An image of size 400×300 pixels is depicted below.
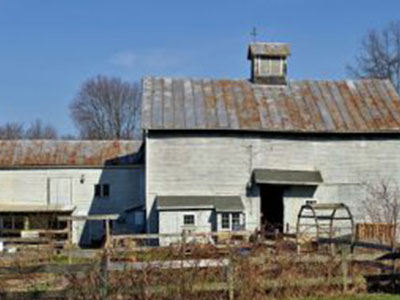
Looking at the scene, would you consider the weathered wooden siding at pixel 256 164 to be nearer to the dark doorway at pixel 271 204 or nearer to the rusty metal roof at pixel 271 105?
the rusty metal roof at pixel 271 105

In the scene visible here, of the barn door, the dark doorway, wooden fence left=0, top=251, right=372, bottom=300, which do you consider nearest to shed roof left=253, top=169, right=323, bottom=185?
the dark doorway

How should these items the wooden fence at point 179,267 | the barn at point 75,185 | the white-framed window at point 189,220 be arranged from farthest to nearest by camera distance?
the barn at point 75,185
the white-framed window at point 189,220
the wooden fence at point 179,267

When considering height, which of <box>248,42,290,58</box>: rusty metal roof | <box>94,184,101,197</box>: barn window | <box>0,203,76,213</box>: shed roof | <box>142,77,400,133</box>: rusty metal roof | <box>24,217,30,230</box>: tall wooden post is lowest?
<box>24,217,30,230</box>: tall wooden post

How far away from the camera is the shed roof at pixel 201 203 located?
32.4 meters

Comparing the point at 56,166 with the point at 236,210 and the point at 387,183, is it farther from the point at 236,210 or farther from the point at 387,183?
the point at 387,183

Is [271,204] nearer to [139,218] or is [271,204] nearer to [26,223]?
[139,218]

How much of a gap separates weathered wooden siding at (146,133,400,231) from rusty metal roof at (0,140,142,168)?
7.24 metres

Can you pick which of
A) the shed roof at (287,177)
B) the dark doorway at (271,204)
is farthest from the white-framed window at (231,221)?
the dark doorway at (271,204)

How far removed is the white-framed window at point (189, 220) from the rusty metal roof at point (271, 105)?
15.8 feet

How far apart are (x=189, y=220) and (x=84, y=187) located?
32.9ft

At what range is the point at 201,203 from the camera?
32875 millimetres

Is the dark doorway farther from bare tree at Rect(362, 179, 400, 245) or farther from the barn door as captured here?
the barn door

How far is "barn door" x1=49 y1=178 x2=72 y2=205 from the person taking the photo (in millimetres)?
39531

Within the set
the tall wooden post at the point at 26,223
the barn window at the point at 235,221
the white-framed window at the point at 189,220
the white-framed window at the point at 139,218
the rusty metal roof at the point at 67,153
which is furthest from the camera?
the rusty metal roof at the point at 67,153
